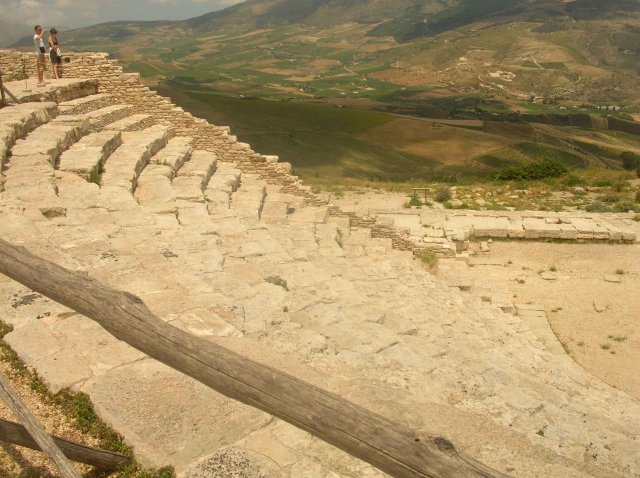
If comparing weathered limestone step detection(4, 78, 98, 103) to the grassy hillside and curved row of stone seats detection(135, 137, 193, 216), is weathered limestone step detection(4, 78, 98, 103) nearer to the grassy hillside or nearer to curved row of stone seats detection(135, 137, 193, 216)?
curved row of stone seats detection(135, 137, 193, 216)

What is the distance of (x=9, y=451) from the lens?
354 centimetres

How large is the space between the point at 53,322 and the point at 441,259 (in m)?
11.1

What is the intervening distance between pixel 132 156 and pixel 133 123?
3.35m

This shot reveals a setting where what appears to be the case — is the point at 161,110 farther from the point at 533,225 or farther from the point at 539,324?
the point at 539,324

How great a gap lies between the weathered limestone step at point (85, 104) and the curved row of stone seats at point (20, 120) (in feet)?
1.33

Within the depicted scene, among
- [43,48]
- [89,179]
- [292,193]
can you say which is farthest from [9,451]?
[43,48]

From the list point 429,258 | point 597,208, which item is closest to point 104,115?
point 429,258

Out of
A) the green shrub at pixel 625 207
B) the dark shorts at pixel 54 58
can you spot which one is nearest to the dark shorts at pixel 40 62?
the dark shorts at pixel 54 58

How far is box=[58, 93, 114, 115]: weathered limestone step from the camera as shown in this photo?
47.0 ft

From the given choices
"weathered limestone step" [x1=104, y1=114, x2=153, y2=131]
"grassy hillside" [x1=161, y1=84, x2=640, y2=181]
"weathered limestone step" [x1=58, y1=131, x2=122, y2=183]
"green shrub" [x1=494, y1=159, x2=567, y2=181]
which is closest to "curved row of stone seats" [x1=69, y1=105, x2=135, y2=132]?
"weathered limestone step" [x1=104, y1=114, x2=153, y2=131]

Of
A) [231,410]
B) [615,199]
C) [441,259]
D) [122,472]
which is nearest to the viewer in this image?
[122,472]

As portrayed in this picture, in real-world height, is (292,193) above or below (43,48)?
below

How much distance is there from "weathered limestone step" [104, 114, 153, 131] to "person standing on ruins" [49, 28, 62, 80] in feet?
8.95

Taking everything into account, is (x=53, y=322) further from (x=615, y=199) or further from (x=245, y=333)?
(x=615, y=199)
